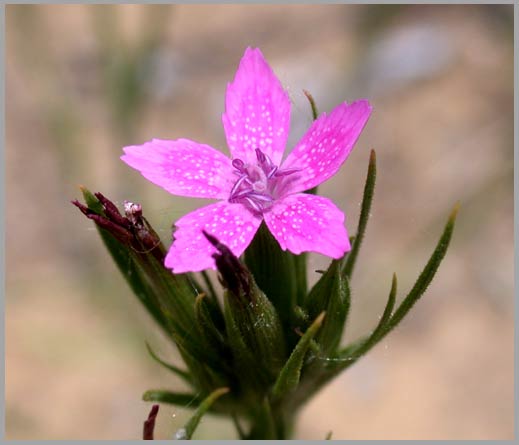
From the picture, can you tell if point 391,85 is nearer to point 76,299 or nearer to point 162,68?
point 162,68

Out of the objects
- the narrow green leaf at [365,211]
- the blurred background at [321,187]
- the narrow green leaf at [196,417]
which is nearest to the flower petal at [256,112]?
the narrow green leaf at [365,211]

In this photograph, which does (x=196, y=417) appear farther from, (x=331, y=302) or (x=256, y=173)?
(x=256, y=173)

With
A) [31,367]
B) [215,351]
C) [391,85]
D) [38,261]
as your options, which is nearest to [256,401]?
[215,351]

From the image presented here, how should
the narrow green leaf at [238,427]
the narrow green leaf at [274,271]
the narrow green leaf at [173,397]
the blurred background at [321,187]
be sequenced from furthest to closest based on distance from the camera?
the blurred background at [321,187]
the narrow green leaf at [238,427]
the narrow green leaf at [173,397]
the narrow green leaf at [274,271]

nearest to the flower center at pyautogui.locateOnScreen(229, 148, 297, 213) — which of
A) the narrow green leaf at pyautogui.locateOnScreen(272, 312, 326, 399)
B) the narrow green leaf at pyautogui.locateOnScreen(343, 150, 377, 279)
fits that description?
the narrow green leaf at pyautogui.locateOnScreen(343, 150, 377, 279)

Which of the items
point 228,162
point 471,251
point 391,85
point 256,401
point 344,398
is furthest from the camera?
point 391,85

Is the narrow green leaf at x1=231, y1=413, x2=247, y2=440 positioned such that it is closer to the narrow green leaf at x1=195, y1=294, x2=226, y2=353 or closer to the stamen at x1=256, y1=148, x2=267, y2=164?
the narrow green leaf at x1=195, y1=294, x2=226, y2=353

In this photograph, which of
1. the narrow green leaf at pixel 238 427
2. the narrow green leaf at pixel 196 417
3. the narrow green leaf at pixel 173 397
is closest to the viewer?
the narrow green leaf at pixel 196 417

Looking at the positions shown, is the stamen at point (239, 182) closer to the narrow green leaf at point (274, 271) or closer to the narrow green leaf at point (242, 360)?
the narrow green leaf at point (274, 271)
